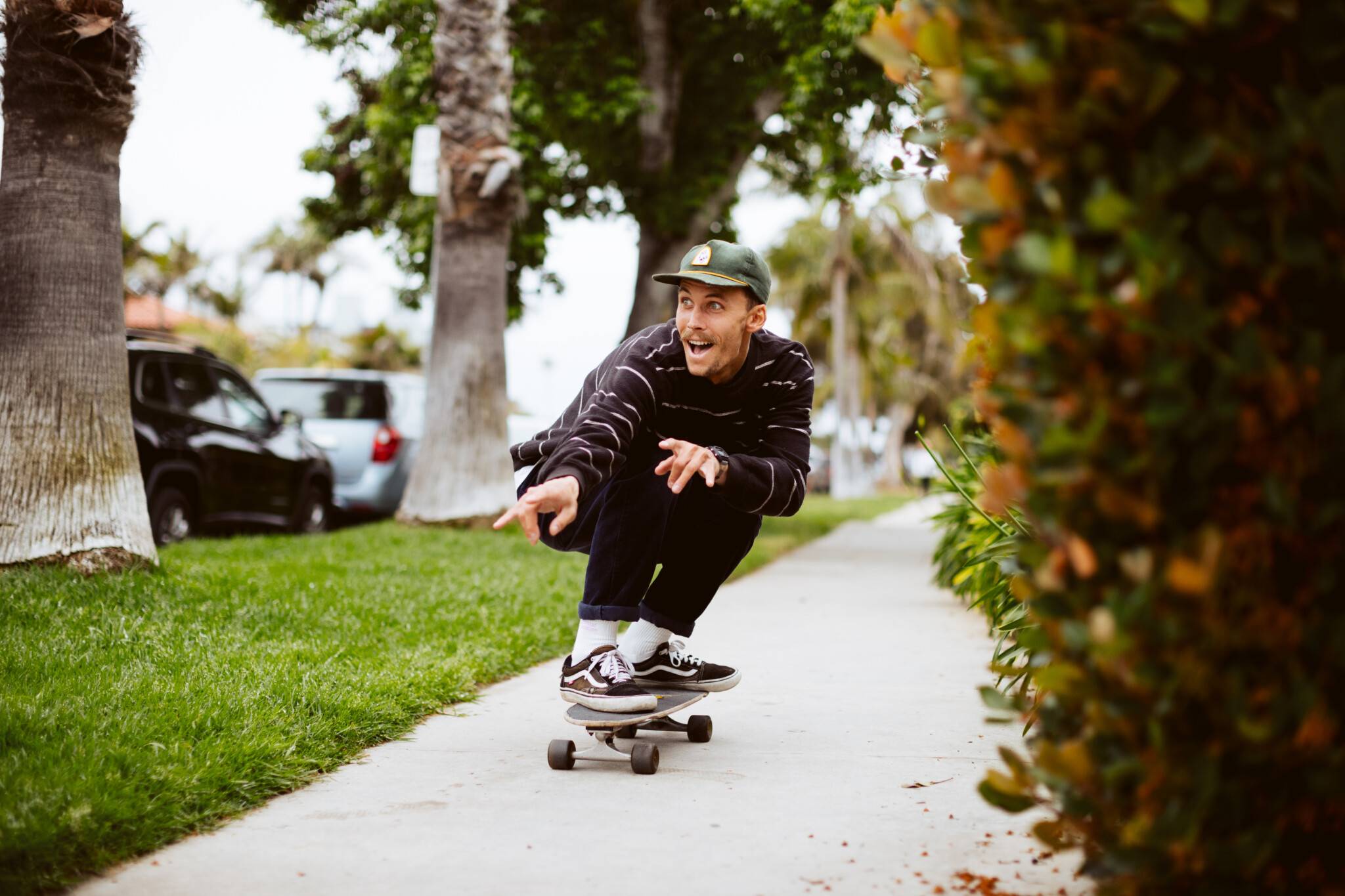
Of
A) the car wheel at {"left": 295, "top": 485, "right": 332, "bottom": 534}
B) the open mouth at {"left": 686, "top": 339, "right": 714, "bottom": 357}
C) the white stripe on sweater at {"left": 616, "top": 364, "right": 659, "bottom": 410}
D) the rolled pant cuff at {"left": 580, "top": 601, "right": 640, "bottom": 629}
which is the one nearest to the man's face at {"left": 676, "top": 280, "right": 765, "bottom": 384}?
the open mouth at {"left": 686, "top": 339, "right": 714, "bottom": 357}

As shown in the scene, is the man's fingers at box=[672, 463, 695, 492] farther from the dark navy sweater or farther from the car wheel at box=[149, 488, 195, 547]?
the car wheel at box=[149, 488, 195, 547]

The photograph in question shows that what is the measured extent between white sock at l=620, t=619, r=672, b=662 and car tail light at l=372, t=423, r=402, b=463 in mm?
9224

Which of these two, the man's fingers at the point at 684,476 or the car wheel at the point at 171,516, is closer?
the man's fingers at the point at 684,476

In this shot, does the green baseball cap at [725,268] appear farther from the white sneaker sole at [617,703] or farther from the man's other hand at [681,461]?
the white sneaker sole at [617,703]

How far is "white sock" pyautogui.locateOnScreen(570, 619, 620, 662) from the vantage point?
402 centimetres

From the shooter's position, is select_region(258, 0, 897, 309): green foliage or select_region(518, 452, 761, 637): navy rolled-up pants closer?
select_region(518, 452, 761, 637): navy rolled-up pants

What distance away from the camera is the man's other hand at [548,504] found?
10.2ft

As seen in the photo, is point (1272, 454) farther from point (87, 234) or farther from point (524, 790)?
point (87, 234)

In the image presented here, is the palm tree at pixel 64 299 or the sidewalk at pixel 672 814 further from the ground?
the palm tree at pixel 64 299

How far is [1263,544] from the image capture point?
1.88 metres

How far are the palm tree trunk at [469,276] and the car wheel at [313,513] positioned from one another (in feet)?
2.73

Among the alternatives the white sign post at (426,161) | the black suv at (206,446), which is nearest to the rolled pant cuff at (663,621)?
the black suv at (206,446)

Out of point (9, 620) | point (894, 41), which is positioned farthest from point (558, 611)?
point (894, 41)

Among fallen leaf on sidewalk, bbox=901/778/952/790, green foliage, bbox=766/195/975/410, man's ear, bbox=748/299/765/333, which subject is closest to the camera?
fallen leaf on sidewalk, bbox=901/778/952/790
